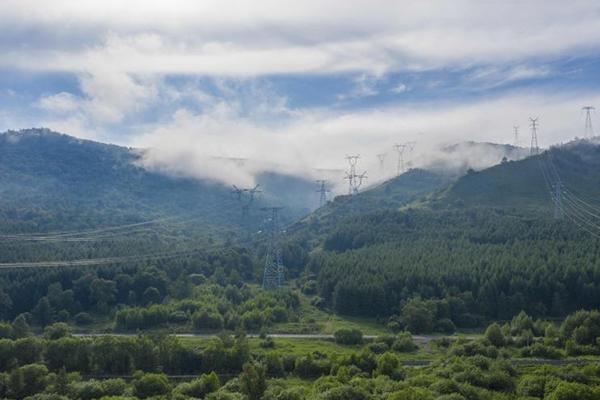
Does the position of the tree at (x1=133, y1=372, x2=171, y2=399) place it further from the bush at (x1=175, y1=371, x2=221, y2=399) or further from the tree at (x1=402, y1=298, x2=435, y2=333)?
the tree at (x1=402, y1=298, x2=435, y2=333)

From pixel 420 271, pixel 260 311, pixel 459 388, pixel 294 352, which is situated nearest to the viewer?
pixel 459 388

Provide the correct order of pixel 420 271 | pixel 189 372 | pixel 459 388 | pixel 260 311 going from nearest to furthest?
1. pixel 459 388
2. pixel 189 372
3. pixel 260 311
4. pixel 420 271

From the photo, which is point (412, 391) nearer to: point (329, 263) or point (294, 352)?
point (294, 352)

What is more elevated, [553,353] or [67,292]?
A: [67,292]

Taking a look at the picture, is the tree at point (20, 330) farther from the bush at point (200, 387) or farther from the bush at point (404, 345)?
the bush at point (404, 345)

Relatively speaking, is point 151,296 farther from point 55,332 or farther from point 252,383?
point 252,383

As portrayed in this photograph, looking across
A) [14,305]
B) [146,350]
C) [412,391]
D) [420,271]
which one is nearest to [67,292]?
[14,305]

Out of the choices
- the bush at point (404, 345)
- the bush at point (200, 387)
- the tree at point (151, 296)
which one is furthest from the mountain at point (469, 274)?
the bush at point (200, 387)

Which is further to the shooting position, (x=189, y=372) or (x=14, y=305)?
(x=14, y=305)

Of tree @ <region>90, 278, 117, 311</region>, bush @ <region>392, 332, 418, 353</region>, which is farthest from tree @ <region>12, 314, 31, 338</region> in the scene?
bush @ <region>392, 332, 418, 353</region>
